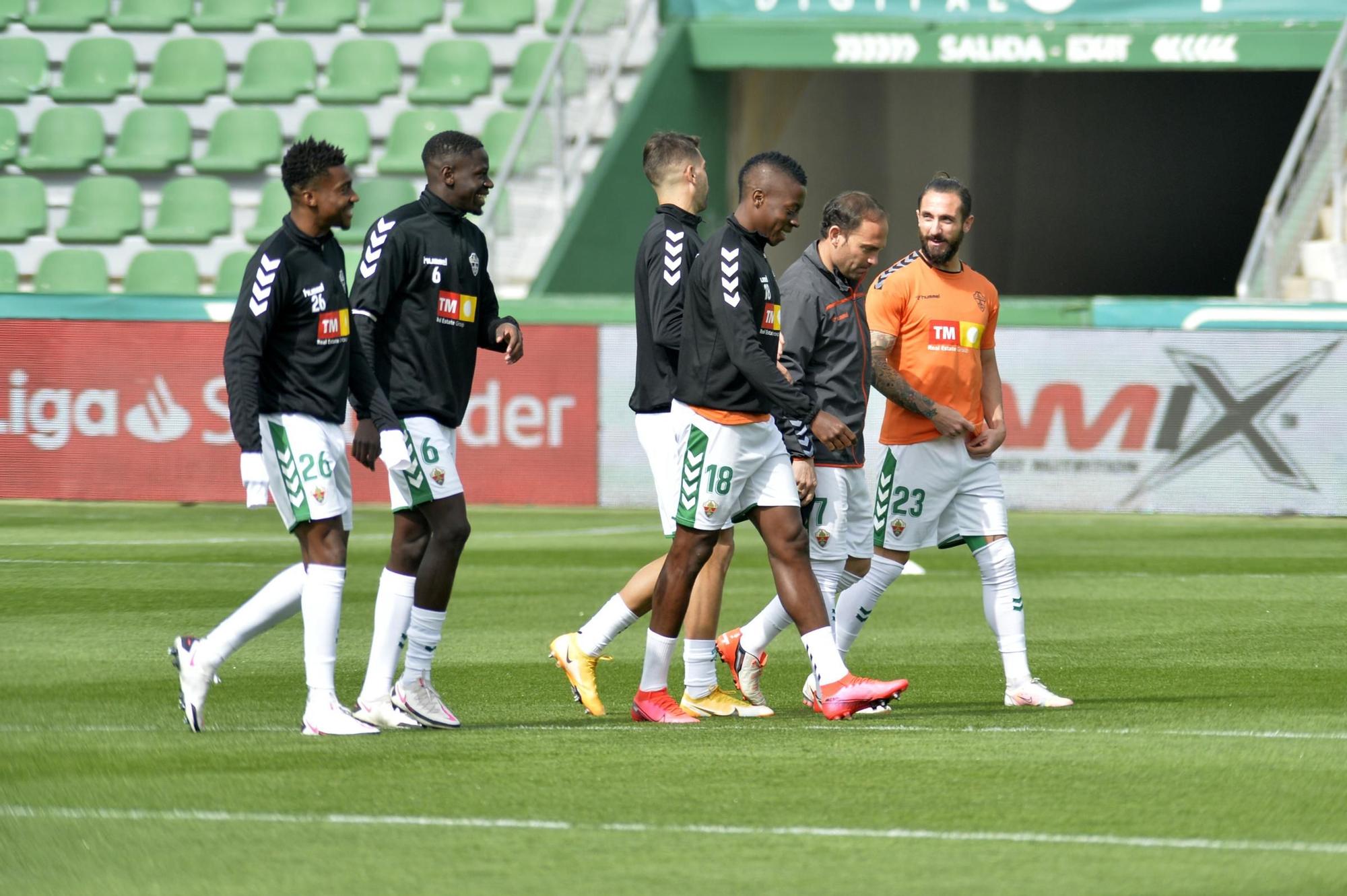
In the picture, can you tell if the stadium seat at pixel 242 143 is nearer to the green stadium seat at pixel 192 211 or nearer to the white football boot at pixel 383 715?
the green stadium seat at pixel 192 211

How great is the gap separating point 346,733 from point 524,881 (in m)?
2.11

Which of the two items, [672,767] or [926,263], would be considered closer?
[672,767]

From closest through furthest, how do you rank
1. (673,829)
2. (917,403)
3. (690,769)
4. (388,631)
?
(673,829) < (690,769) < (388,631) < (917,403)

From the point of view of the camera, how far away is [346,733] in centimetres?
661

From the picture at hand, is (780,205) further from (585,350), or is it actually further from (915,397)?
(585,350)

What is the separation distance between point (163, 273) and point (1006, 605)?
15.0m

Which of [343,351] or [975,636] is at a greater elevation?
[343,351]

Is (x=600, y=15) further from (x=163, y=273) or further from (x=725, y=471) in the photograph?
(x=725, y=471)

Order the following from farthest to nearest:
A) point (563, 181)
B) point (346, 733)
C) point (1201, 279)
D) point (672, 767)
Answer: point (1201, 279)
point (563, 181)
point (346, 733)
point (672, 767)

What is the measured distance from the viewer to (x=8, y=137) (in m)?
22.6

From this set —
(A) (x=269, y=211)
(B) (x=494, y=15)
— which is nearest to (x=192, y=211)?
(A) (x=269, y=211)

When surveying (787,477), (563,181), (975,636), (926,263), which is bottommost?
(975,636)

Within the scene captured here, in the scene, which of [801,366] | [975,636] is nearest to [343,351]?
[801,366]

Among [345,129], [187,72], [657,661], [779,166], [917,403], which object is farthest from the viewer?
[187,72]
